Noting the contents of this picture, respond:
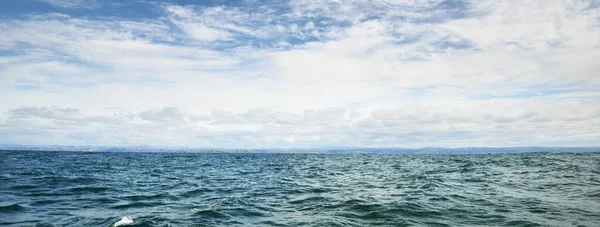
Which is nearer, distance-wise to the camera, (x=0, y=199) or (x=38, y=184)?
(x=0, y=199)

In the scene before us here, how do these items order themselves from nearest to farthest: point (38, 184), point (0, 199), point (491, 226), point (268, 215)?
1. point (491, 226)
2. point (268, 215)
3. point (0, 199)
4. point (38, 184)

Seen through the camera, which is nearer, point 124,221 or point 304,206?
point 124,221

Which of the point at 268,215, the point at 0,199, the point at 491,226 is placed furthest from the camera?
the point at 0,199

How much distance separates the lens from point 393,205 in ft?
66.6

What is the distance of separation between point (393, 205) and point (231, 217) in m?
8.93

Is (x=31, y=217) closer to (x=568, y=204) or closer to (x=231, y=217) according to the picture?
(x=231, y=217)

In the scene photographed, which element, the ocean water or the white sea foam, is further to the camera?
the ocean water

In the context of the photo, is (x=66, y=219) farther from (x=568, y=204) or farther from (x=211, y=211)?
(x=568, y=204)

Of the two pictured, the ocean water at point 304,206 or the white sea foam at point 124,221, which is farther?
the ocean water at point 304,206

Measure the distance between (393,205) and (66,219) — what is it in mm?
16441

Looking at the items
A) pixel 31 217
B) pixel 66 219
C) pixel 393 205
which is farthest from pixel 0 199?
pixel 393 205

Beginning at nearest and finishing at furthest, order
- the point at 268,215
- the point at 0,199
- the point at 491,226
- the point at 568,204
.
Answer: the point at 491,226
the point at 268,215
the point at 568,204
the point at 0,199

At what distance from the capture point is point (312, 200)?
22.9m

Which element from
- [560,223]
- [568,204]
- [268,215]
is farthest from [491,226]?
[268,215]
